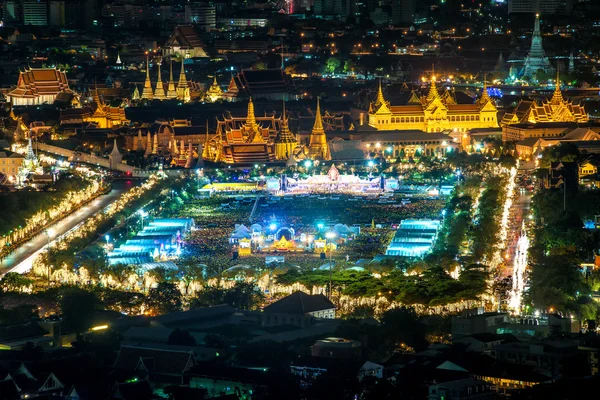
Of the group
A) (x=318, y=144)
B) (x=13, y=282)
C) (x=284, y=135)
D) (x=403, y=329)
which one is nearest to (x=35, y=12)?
(x=284, y=135)

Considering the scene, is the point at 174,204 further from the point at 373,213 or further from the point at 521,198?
the point at 521,198

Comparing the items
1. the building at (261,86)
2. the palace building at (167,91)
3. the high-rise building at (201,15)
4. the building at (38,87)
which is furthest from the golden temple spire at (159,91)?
the high-rise building at (201,15)

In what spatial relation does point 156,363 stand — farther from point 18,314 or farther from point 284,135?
point 284,135

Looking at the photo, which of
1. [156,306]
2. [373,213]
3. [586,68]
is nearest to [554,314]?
[156,306]

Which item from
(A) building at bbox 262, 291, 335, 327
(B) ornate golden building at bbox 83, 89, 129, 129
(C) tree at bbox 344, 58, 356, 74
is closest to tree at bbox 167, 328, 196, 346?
(A) building at bbox 262, 291, 335, 327

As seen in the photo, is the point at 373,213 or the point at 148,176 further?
the point at 148,176

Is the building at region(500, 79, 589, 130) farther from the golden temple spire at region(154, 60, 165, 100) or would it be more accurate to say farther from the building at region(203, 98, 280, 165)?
the golden temple spire at region(154, 60, 165, 100)
